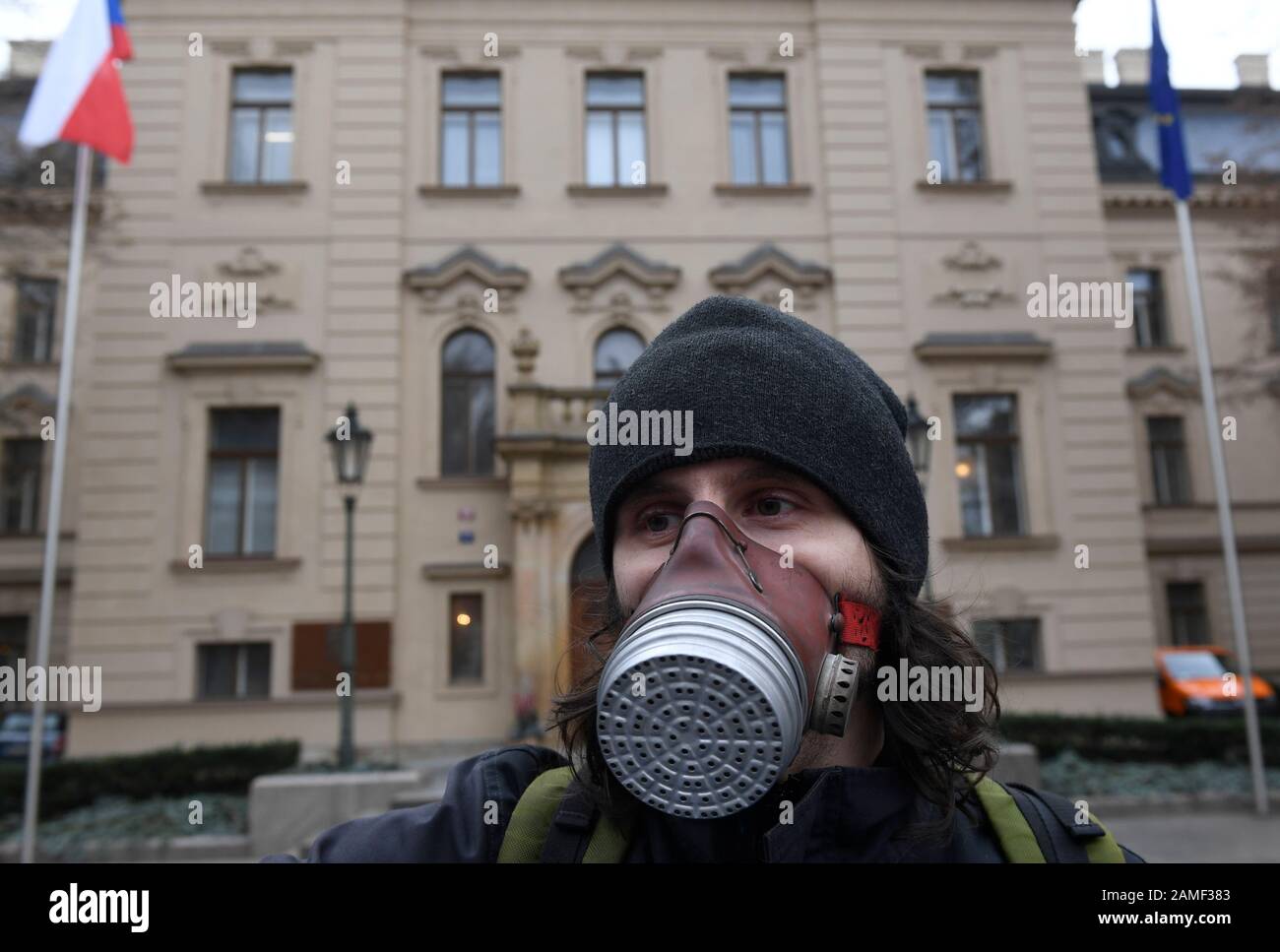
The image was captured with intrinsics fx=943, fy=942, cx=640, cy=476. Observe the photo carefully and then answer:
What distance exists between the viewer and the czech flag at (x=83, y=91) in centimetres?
1027

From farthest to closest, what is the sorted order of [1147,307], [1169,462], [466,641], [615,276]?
[1147,307], [1169,462], [615,276], [466,641]

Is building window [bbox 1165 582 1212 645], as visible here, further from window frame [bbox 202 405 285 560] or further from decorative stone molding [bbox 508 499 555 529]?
window frame [bbox 202 405 285 560]

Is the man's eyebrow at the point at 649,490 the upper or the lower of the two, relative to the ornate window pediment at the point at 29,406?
lower

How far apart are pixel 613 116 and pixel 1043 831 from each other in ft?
49.8

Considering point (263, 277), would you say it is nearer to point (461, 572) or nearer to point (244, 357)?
point (244, 357)

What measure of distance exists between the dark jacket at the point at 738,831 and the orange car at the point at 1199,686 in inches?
645

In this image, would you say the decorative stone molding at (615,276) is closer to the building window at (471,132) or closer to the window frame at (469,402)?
the window frame at (469,402)

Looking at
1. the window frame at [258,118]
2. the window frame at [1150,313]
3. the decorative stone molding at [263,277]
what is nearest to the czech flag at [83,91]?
the decorative stone molding at [263,277]

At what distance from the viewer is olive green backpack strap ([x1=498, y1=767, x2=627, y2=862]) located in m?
1.31

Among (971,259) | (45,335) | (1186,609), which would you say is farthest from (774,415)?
(1186,609)

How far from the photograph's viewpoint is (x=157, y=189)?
1427cm

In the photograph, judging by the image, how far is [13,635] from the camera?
2177 cm

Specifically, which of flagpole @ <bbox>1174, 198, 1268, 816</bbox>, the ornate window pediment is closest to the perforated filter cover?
flagpole @ <bbox>1174, 198, 1268, 816</bbox>
